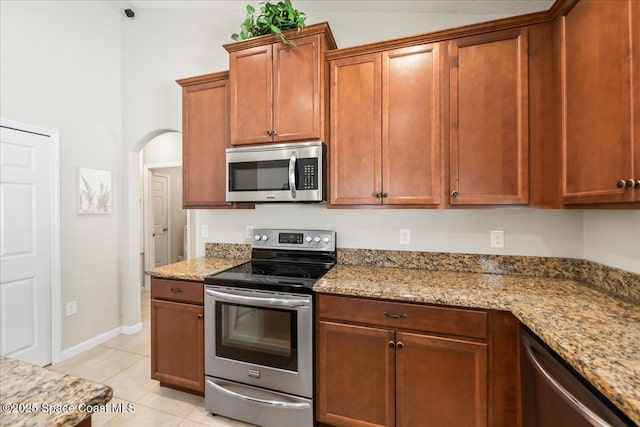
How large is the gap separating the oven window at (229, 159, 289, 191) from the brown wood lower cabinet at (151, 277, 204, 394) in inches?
30.6

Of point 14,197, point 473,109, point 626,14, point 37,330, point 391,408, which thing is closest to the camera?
point 626,14

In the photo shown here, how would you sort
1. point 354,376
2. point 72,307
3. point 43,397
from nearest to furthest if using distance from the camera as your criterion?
point 43,397 < point 354,376 < point 72,307

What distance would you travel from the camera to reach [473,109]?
70.2 inches

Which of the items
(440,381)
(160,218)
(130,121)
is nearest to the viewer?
(440,381)

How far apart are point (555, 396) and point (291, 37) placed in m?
2.42

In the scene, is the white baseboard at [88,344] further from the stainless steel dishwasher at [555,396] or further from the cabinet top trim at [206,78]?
the stainless steel dishwasher at [555,396]

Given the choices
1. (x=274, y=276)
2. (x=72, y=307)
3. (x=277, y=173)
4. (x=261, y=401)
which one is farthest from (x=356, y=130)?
(x=72, y=307)

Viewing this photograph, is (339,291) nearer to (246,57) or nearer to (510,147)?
(510,147)

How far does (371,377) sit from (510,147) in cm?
157

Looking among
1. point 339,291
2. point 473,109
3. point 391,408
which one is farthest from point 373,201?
point 391,408

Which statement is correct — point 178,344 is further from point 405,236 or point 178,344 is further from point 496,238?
point 496,238

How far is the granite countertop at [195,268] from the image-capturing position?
203 centimetres

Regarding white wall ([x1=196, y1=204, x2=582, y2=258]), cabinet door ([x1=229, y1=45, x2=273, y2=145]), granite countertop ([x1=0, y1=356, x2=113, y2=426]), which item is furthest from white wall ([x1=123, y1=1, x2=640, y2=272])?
granite countertop ([x1=0, y1=356, x2=113, y2=426])

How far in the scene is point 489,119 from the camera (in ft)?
5.77
